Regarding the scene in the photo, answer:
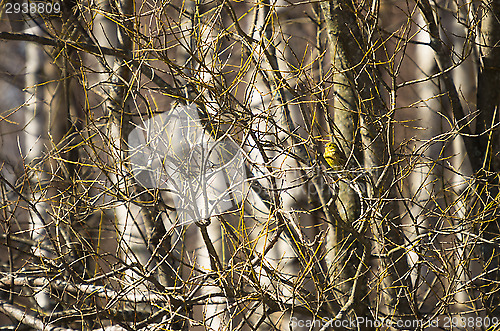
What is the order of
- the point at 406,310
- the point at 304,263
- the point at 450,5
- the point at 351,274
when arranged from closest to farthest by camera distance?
the point at 304,263 → the point at 406,310 → the point at 351,274 → the point at 450,5

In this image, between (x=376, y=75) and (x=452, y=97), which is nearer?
(x=376, y=75)

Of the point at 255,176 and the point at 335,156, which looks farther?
the point at 335,156

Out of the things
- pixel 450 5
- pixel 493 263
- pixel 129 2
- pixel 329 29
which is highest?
pixel 450 5

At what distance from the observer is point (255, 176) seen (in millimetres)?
1940

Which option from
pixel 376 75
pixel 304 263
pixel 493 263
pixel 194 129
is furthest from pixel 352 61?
pixel 493 263

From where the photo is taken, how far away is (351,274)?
245 centimetres

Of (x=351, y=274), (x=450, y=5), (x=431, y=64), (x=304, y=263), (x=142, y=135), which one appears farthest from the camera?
(x=450, y=5)

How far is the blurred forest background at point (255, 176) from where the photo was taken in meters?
1.70

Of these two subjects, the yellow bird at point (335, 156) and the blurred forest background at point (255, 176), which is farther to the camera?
the yellow bird at point (335, 156)

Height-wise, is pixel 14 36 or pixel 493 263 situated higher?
A: pixel 14 36

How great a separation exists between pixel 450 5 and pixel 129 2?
3.05 m

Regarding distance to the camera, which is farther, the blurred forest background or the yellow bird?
the yellow bird

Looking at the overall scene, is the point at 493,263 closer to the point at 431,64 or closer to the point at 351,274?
the point at 351,274

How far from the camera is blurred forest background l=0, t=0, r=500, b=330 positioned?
1.70 m
